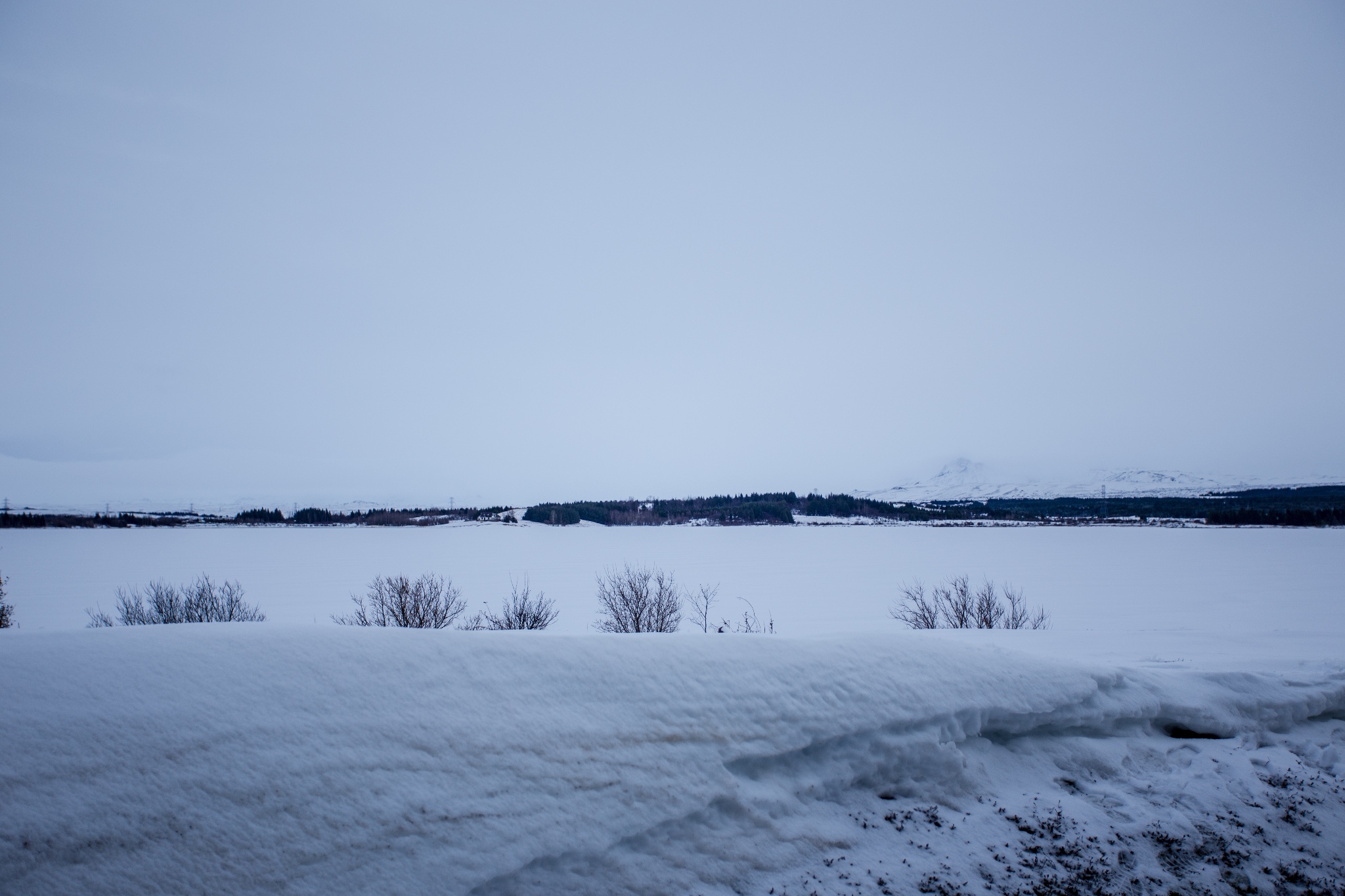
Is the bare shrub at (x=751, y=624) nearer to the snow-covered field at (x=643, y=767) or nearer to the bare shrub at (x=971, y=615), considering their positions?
the bare shrub at (x=971, y=615)

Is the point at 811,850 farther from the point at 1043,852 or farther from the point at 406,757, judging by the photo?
the point at 406,757

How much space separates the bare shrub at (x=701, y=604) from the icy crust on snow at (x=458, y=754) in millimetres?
15272

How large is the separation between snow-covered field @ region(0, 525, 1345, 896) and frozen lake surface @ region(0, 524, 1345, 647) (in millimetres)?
1330

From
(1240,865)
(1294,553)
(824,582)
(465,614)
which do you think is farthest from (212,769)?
(1294,553)

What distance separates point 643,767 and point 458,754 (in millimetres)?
876

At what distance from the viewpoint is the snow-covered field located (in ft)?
8.00

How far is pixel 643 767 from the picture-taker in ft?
9.94

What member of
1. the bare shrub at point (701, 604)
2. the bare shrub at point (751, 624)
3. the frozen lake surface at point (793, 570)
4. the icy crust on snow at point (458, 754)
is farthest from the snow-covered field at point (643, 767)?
the bare shrub at point (701, 604)

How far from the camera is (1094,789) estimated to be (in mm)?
3701

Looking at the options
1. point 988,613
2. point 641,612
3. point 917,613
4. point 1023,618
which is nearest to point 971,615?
point 988,613

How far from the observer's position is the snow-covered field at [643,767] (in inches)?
96.0

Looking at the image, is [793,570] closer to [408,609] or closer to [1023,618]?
[1023,618]

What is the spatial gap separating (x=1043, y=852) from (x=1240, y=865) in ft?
3.29

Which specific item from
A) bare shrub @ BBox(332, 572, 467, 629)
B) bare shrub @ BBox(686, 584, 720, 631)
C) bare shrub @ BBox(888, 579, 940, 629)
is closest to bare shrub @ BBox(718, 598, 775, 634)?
bare shrub @ BBox(686, 584, 720, 631)
